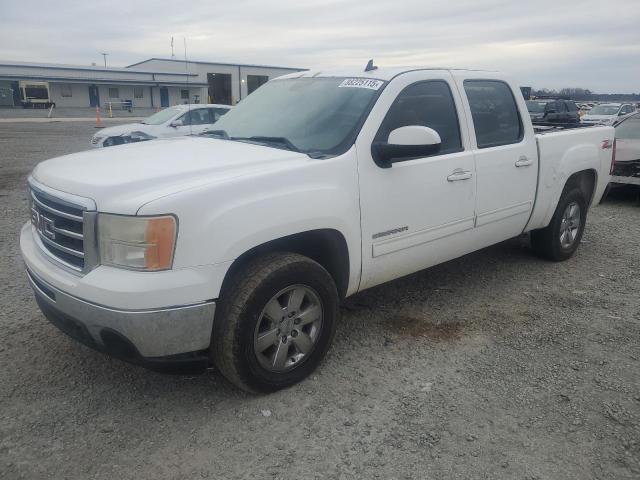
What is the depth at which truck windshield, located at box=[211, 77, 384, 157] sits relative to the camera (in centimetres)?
352

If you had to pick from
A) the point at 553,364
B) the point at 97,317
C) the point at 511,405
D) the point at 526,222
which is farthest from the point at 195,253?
the point at 526,222

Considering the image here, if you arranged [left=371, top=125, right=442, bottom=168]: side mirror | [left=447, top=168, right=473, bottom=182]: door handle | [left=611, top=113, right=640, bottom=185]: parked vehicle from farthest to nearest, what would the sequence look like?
[left=611, top=113, right=640, bottom=185]: parked vehicle
[left=447, top=168, right=473, bottom=182]: door handle
[left=371, top=125, right=442, bottom=168]: side mirror

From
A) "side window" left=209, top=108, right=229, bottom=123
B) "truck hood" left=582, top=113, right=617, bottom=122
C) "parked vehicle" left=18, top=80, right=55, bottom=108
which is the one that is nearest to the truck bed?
"side window" left=209, top=108, right=229, bottom=123

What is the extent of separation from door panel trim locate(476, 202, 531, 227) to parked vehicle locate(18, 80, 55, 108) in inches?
1914

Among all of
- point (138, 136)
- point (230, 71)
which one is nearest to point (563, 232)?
point (138, 136)

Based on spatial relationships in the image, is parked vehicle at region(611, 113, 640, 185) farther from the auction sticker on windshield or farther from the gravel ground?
the auction sticker on windshield

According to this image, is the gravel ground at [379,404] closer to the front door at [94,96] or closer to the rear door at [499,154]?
the rear door at [499,154]

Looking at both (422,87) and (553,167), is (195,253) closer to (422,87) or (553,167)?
(422,87)

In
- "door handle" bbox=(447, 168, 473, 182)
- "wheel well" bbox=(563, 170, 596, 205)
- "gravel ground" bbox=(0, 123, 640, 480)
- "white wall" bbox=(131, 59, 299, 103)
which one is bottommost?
"gravel ground" bbox=(0, 123, 640, 480)

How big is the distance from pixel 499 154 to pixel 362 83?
1396 millimetres

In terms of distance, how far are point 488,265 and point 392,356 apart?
95.4 inches

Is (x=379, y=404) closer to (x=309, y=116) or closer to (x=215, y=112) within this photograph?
(x=309, y=116)

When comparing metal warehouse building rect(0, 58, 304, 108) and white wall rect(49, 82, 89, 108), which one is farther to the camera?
white wall rect(49, 82, 89, 108)

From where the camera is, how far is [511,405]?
3.10m
